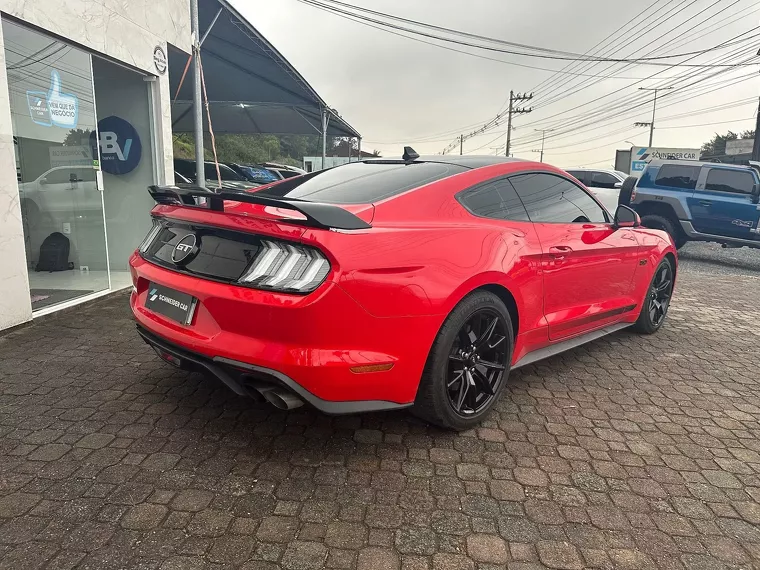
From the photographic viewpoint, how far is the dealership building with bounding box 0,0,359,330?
4.61 meters

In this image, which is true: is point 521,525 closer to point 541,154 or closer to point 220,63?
point 220,63

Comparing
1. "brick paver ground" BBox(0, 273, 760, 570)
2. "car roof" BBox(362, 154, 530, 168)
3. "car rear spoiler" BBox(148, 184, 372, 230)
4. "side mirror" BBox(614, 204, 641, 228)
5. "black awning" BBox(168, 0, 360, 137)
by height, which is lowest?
"brick paver ground" BBox(0, 273, 760, 570)

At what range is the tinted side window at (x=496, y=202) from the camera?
3.04 meters

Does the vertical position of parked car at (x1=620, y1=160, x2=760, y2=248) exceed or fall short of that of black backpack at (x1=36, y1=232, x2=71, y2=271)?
it exceeds it

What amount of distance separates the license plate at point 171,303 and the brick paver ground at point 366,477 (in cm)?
67

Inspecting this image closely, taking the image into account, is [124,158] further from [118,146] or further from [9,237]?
[9,237]

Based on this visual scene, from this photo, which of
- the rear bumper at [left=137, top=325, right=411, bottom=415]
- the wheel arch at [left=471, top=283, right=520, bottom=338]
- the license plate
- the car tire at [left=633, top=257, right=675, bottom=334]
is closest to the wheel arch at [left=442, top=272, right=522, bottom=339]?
the wheel arch at [left=471, top=283, right=520, bottom=338]

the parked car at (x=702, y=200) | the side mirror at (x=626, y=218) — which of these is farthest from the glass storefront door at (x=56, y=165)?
the parked car at (x=702, y=200)

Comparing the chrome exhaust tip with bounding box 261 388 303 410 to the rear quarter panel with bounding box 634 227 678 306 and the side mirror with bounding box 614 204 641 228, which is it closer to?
the side mirror with bounding box 614 204 641 228

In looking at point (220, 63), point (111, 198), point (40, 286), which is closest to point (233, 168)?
point (220, 63)

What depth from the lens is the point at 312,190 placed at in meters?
3.19

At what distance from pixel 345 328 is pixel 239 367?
51 cm

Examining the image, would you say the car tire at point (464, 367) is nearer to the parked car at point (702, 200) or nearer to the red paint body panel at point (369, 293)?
the red paint body panel at point (369, 293)

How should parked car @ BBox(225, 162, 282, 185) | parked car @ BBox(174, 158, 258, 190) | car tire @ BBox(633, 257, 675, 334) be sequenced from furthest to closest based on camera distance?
parked car @ BBox(225, 162, 282, 185) → parked car @ BBox(174, 158, 258, 190) → car tire @ BBox(633, 257, 675, 334)
